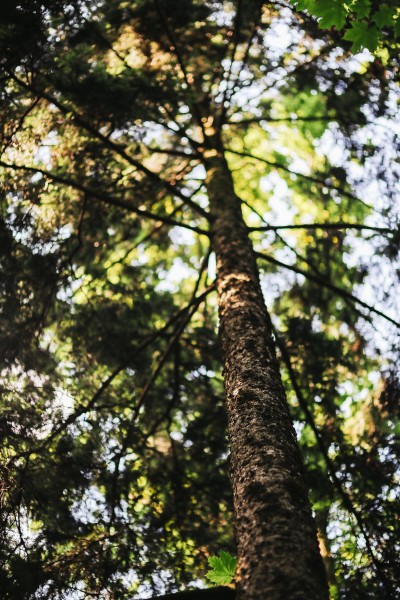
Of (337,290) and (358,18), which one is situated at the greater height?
(337,290)

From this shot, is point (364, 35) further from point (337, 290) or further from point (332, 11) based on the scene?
point (337, 290)

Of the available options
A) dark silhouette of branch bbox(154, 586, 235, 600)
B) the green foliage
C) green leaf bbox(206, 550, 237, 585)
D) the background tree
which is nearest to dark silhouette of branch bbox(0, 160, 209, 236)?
the background tree

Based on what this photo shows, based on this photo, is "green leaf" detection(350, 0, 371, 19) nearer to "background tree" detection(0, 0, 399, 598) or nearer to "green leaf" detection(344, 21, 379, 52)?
"green leaf" detection(344, 21, 379, 52)

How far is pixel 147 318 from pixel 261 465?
437 centimetres

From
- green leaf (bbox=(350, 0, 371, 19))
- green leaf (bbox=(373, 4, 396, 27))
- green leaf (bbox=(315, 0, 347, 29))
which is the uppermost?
green leaf (bbox=(315, 0, 347, 29))

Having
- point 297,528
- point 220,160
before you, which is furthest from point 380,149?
point 297,528

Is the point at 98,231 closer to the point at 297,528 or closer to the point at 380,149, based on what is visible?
the point at 380,149

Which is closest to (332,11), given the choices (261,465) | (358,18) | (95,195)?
(358,18)

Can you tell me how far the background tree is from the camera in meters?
3.74

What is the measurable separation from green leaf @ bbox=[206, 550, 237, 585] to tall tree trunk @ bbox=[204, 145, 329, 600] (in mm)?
181

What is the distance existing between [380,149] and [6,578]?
540cm

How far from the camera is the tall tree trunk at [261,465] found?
5.30 feet

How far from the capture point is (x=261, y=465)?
211 centimetres

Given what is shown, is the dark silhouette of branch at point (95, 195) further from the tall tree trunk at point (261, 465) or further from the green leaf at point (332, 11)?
the green leaf at point (332, 11)
